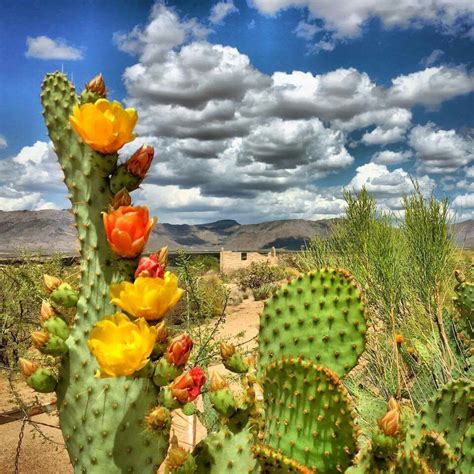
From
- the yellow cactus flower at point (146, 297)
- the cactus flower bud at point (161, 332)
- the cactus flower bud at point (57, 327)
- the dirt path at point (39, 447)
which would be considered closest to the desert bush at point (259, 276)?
the dirt path at point (39, 447)

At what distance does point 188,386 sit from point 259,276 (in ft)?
59.6

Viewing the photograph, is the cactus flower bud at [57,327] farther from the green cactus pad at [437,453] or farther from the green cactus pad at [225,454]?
the green cactus pad at [437,453]

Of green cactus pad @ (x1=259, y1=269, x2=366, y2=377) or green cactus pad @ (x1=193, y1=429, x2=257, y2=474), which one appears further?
green cactus pad @ (x1=259, y1=269, x2=366, y2=377)

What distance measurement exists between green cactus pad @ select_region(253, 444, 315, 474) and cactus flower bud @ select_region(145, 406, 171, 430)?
0.27 meters

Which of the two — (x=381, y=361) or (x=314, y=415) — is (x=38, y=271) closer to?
(x=381, y=361)

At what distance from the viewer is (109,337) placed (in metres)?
0.96

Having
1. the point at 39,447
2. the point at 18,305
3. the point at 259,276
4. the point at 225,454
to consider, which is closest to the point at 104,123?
the point at 225,454

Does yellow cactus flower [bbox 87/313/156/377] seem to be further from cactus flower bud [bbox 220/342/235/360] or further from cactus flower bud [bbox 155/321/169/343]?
cactus flower bud [bbox 220/342/235/360]

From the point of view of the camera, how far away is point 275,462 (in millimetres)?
1232

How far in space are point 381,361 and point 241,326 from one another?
908cm

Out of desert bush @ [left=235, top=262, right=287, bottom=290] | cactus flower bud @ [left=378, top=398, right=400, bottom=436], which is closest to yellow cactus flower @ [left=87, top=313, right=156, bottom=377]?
cactus flower bud @ [left=378, top=398, right=400, bottom=436]

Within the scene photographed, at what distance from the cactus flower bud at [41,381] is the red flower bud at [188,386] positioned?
1.16 feet

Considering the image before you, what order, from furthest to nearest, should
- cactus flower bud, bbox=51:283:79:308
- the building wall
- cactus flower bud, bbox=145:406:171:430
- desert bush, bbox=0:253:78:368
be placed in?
the building wall
desert bush, bbox=0:253:78:368
cactus flower bud, bbox=51:283:79:308
cactus flower bud, bbox=145:406:171:430

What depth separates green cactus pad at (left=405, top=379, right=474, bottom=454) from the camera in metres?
1.57
